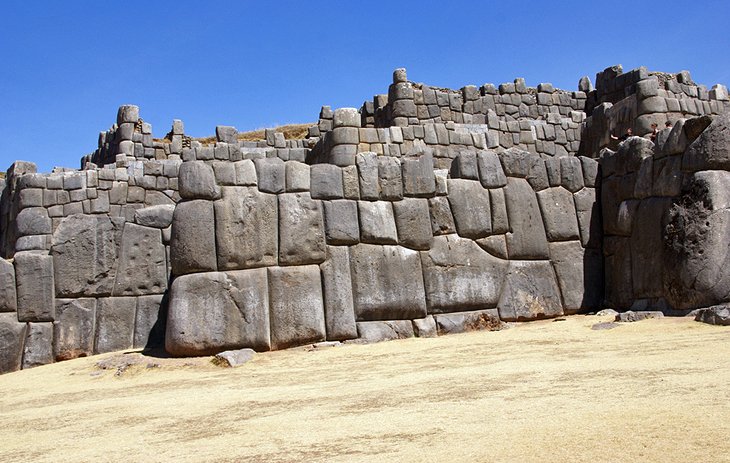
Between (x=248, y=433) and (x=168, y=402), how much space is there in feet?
5.25

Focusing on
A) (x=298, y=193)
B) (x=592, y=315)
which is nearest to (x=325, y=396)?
(x=298, y=193)

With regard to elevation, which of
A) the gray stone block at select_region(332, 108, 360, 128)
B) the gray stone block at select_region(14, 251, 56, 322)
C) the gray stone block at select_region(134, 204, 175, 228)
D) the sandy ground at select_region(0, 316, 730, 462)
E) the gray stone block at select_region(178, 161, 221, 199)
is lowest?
the sandy ground at select_region(0, 316, 730, 462)

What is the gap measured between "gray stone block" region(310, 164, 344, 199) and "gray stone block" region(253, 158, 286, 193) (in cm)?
37

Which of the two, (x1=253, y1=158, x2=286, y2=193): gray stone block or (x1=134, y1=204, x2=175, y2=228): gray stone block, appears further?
(x1=134, y1=204, x2=175, y2=228): gray stone block

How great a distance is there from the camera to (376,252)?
844cm

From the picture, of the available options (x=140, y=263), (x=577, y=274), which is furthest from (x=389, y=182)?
(x=140, y=263)

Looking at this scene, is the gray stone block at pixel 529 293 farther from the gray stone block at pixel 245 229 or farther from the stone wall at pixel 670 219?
the gray stone block at pixel 245 229

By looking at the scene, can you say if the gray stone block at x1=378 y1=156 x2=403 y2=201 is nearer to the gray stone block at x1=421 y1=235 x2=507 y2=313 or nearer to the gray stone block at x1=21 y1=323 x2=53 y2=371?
the gray stone block at x1=421 y1=235 x2=507 y2=313

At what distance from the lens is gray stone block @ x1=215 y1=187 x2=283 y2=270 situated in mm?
7801

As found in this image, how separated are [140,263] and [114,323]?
804 mm

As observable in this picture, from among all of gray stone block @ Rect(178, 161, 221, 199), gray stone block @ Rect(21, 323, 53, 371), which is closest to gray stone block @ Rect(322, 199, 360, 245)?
gray stone block @ Rect(178, 161, 221, 199)

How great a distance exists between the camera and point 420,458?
3.29 m

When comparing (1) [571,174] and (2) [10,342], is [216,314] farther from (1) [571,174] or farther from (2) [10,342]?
(1) [571,174]

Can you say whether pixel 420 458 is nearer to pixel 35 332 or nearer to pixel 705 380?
pixel 705 380
